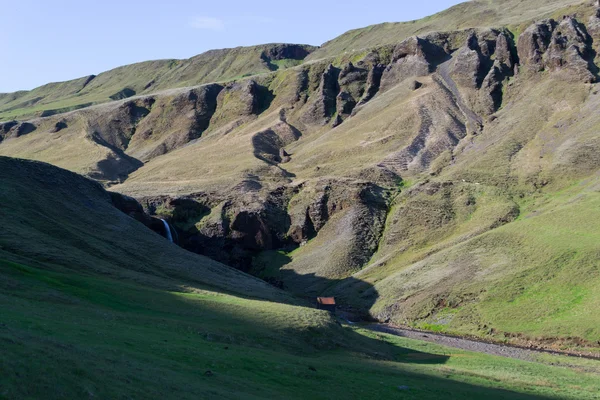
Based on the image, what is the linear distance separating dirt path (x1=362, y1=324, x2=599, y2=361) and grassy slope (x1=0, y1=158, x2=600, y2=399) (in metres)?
4.41

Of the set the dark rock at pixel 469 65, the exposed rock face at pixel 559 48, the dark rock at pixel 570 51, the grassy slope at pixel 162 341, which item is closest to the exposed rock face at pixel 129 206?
the grassy slope at pixel 162 341

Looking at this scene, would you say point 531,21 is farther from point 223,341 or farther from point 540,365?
point 223,341

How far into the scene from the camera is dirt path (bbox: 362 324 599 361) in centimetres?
6631

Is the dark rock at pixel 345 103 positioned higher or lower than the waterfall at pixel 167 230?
higher

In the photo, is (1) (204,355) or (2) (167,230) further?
(2) (167,230)

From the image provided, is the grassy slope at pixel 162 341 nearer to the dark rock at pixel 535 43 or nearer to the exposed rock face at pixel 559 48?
the exposed rock face at pixel 559 48

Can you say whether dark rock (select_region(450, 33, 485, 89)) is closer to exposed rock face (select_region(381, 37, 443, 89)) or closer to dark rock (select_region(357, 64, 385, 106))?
exposed rock face (select_region(381, 37, 443, 89))

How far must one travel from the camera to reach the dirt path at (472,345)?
66.3 metres

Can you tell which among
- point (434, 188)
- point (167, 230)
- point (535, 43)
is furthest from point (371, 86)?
point (167, 230)

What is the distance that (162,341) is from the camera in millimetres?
36250

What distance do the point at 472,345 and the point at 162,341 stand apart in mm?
47510

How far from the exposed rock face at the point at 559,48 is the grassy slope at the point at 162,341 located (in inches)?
4324

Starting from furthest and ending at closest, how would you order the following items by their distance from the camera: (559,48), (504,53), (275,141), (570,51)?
(275,141) < (504,53) < (559,48) < (570,51)

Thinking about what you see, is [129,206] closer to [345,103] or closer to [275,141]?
[275,141]
